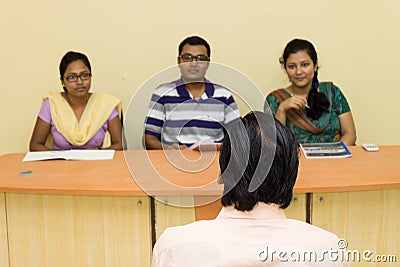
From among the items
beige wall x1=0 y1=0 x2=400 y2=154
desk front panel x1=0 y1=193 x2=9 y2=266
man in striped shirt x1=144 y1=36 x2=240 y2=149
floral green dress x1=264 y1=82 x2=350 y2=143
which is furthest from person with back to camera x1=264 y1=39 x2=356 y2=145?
desk front panel x1=0 y1=193 x2=9 y2=266

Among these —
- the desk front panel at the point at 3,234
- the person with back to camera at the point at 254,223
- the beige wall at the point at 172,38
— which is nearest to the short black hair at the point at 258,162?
the person with back to camera at the point at 254,223

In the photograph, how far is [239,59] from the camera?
3492 mm

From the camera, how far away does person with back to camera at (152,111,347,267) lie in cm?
110

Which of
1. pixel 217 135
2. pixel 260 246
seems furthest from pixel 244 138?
pixel 217 135

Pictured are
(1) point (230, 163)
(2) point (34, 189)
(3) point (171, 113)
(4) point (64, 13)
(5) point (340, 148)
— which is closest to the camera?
(1) point (230, 163)

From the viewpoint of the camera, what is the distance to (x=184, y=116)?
3.04 m

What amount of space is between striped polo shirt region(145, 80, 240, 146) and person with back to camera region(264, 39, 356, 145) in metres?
0.29

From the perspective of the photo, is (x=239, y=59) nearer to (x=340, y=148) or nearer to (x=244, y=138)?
(x=340, y=148)

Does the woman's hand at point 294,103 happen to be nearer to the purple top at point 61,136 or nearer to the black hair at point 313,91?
the black hair at point 313,91

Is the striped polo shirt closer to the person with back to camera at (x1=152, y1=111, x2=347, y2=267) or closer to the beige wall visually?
the beige wall

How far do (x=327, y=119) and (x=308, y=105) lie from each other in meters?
0.14

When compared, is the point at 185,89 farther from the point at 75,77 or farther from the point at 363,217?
the point at 363,217

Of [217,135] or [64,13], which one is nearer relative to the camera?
[217,135]

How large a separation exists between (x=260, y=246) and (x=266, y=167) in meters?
0.18
